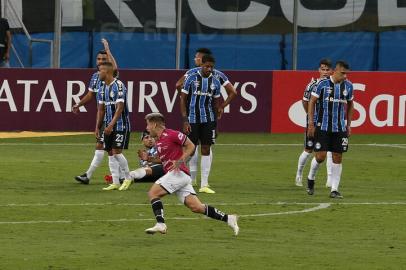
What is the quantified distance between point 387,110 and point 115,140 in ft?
41.9

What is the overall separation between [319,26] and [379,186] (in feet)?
54.7

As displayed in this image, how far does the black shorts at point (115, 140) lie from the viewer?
2153cm

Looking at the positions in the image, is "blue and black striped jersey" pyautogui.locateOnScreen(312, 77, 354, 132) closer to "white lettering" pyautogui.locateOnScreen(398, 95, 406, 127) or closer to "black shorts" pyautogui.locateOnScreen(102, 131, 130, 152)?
"black shorts" pyautogui.locateOnScreen(102, 131, 130, 152)

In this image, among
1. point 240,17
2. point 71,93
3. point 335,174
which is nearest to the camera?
point 335,174

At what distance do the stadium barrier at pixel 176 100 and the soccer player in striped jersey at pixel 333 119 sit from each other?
1144 centimetres

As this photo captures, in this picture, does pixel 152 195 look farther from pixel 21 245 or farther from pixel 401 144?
pixel 401 144

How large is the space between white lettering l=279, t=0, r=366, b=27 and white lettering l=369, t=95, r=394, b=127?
21.0ft

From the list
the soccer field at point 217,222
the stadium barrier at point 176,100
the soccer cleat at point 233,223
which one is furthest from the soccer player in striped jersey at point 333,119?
the stadium barrier at point 176,100

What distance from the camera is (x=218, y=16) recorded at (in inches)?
1523

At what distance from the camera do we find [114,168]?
851 inches

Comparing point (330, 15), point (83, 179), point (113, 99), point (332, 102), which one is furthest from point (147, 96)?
point (332, 102)

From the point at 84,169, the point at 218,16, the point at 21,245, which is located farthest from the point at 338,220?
the point at 218,16

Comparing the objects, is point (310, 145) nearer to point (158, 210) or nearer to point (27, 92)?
Answer: point (158, 210)

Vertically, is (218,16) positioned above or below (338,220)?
above
